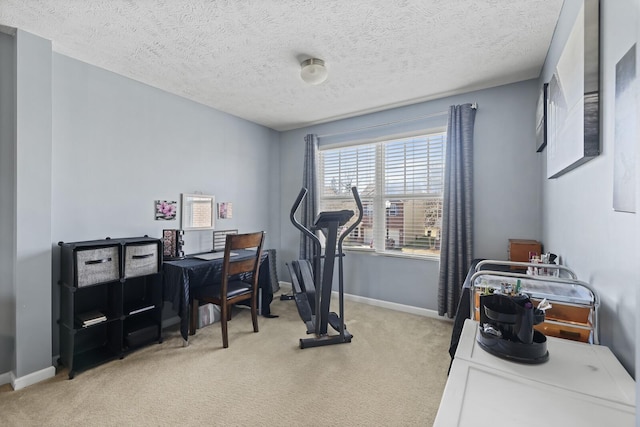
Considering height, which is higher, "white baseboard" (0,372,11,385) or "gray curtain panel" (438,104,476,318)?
"gray curtain panel" (438,104,476,318)

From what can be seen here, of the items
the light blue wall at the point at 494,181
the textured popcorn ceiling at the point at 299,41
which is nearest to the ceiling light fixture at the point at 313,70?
the textured popcorn ceiling at the point at 299,41

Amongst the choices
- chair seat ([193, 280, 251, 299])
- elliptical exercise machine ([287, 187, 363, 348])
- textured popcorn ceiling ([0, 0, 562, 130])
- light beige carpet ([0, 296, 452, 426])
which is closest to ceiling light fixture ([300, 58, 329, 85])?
textured popcorn ceiling ([0, 0, 562, 130])

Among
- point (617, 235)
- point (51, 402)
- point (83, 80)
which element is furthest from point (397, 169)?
point (51, 402)

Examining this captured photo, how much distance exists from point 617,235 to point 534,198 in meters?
1.88

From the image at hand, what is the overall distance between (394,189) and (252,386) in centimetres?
258

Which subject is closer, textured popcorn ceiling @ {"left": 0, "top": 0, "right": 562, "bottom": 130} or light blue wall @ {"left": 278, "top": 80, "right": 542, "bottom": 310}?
textured popcorn ceiling @ {"left": 0, "top": 0, "right": 562, "bottom": 130}

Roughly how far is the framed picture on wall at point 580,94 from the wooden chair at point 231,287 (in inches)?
91.6

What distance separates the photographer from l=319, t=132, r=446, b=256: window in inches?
127

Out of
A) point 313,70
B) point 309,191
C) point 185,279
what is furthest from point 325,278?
point 313,70

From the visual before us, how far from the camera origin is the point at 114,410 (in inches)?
67.2

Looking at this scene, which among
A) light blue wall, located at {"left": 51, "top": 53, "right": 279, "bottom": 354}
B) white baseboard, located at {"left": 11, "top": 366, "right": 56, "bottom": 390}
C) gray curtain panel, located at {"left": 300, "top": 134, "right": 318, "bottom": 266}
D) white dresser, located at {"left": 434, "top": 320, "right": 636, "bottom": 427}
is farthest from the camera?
gray curtain panel, located at {"left": 300, "top": 134, "right": 318, "bottom": 266}

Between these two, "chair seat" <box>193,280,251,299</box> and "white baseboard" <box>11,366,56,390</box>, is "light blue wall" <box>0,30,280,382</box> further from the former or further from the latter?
"chair seat" <box>193,280,251,299</box>

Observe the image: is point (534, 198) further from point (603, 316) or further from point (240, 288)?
point (240, 288)

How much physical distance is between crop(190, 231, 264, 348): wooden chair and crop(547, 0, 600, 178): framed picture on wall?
2327 millimetres
